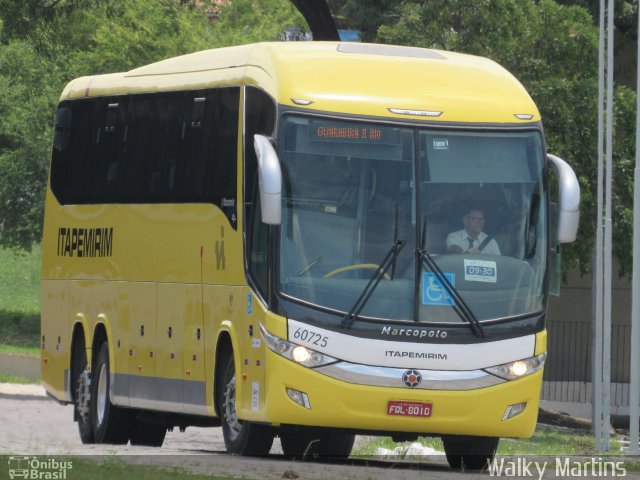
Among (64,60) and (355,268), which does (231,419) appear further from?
(64,60)

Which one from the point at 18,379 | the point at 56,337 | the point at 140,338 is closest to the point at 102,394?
the point at 140,338

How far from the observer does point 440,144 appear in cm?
1548

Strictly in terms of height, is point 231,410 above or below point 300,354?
below

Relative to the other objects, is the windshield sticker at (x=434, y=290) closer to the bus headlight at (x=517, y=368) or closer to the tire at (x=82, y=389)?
the bus headlight at (x=517, y=368)

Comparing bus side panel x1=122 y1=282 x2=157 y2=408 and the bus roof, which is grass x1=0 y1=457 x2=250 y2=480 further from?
bus side panel x1=122 y1=282 x2=157 y2=408

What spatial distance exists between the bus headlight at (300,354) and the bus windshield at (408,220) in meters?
0.38

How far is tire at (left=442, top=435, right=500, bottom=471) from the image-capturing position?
1616 cm

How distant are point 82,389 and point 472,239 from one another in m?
6.91

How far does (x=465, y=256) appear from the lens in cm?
1513

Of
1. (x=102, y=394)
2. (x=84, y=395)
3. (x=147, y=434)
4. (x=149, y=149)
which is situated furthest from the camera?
(x=147, y=434)

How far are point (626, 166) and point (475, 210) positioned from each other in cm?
1440

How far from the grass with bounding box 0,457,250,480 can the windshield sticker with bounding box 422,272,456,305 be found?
9.54 feet

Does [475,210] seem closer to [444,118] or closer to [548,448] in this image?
[444,118]

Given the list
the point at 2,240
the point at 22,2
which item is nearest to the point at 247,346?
A: the point at 22,2
